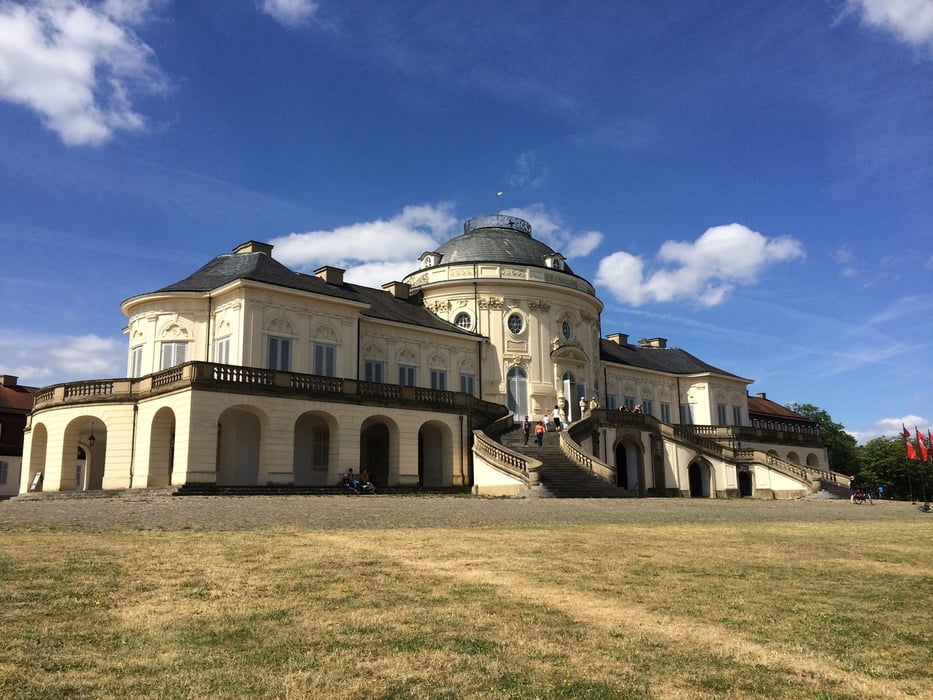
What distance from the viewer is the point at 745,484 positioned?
51.3 m

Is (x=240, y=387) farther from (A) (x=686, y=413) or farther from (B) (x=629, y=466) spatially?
(A) (x=686, y=413)

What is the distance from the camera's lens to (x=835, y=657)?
6.75 m

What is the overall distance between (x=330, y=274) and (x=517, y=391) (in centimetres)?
1320

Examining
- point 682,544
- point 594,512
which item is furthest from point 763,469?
point 682,544

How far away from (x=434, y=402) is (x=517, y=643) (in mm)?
31689

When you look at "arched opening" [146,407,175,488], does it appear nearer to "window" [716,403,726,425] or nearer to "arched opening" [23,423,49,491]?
"arched opening" [23,423,49,491]

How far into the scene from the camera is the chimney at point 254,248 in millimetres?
41719

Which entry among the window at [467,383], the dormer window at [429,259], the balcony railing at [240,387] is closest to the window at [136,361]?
the balcony railing at [240,387]

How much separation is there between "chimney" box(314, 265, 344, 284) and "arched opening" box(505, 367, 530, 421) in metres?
11.7

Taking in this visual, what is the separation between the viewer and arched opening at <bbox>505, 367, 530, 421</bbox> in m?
48.0

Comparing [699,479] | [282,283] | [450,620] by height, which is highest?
[282,283]

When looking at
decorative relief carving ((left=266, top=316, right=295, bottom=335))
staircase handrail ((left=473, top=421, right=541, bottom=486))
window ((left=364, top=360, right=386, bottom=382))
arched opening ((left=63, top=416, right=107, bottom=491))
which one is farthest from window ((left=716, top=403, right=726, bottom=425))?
arched opening ((left=63, top=416, right=107, bottom=491))

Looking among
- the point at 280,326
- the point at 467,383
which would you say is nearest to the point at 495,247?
the point at 467,383

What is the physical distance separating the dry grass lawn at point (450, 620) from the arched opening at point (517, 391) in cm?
3451
